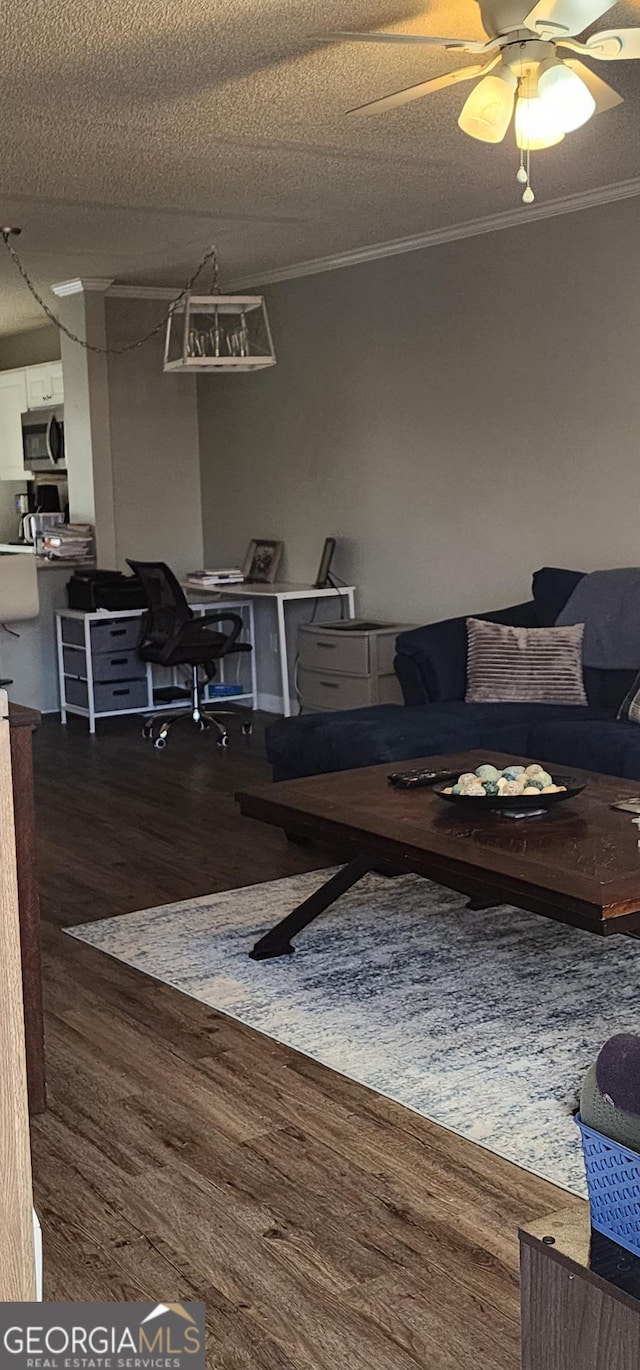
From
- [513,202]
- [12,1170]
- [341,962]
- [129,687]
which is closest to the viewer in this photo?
[12,1170]

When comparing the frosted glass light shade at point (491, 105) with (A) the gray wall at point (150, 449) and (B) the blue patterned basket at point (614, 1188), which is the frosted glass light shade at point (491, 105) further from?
(A) the gray wall at point (150, 449)

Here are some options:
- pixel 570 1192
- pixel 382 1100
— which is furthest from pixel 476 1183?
pixel 382 1100

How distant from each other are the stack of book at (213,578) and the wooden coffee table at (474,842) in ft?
12.6

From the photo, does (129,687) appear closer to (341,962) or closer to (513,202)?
(513,202)

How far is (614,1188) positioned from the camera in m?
1.34

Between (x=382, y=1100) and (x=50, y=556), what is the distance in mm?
5731

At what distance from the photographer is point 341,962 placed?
3688mm

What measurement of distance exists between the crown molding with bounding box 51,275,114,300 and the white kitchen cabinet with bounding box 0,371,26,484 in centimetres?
192

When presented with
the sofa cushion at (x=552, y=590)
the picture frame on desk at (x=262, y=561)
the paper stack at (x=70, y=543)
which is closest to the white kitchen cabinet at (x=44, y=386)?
the paper stack at (x=70, y=543)

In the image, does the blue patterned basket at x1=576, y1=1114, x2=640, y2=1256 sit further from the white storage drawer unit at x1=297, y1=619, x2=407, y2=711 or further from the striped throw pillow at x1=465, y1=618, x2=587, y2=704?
the white storage drawer unit at x1=297, y1=619, x2=407, y2=711

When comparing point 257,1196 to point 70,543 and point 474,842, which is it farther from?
point 70,543

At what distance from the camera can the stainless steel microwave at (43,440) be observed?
9.50 metres

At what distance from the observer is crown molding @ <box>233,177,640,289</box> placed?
571cm

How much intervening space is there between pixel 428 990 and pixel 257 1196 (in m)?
1.04
